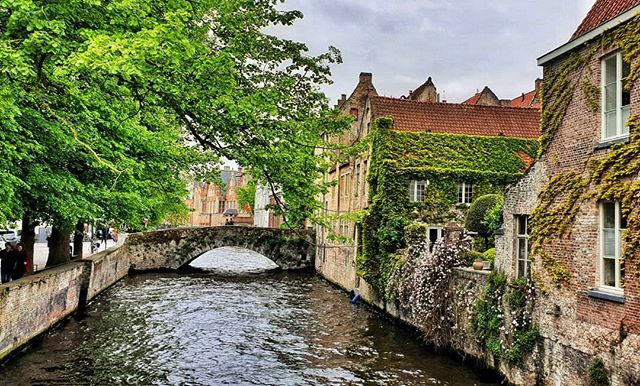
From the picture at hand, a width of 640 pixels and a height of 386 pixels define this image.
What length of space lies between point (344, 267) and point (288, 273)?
9.64 metres

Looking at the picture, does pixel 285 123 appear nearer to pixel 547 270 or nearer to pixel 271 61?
pixel 271 61

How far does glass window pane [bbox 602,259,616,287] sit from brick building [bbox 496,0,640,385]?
2 centimetres

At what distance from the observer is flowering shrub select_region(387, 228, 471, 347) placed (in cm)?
1542

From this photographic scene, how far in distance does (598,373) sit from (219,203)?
103 metres

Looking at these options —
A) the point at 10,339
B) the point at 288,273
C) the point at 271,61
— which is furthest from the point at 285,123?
the point at 288,273

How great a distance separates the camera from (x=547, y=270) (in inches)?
445

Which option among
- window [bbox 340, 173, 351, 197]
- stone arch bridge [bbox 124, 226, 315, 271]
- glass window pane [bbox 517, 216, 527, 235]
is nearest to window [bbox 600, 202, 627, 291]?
glass window pane [bbox 517, 216, 527, 235]

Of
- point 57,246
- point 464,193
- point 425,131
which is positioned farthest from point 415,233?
point 57,246

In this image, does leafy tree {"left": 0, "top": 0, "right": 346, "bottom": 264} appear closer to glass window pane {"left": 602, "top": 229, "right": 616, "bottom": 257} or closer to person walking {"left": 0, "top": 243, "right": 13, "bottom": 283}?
person walking {"left": 0, "top": 243, "right": 13, "bottom": 283}

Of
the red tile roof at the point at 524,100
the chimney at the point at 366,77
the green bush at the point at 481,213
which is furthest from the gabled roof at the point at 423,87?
the green bush at the point at 481,213

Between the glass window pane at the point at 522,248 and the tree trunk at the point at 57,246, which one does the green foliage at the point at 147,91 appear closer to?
the glass window pane at the point at 522,248

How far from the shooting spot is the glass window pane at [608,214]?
979cm

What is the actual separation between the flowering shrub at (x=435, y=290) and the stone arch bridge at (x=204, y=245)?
65.3 ft

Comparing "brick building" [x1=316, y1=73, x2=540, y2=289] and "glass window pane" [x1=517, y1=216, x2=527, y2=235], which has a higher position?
"brick building" [x1=316, y1=73, x2=540, y2=289]
